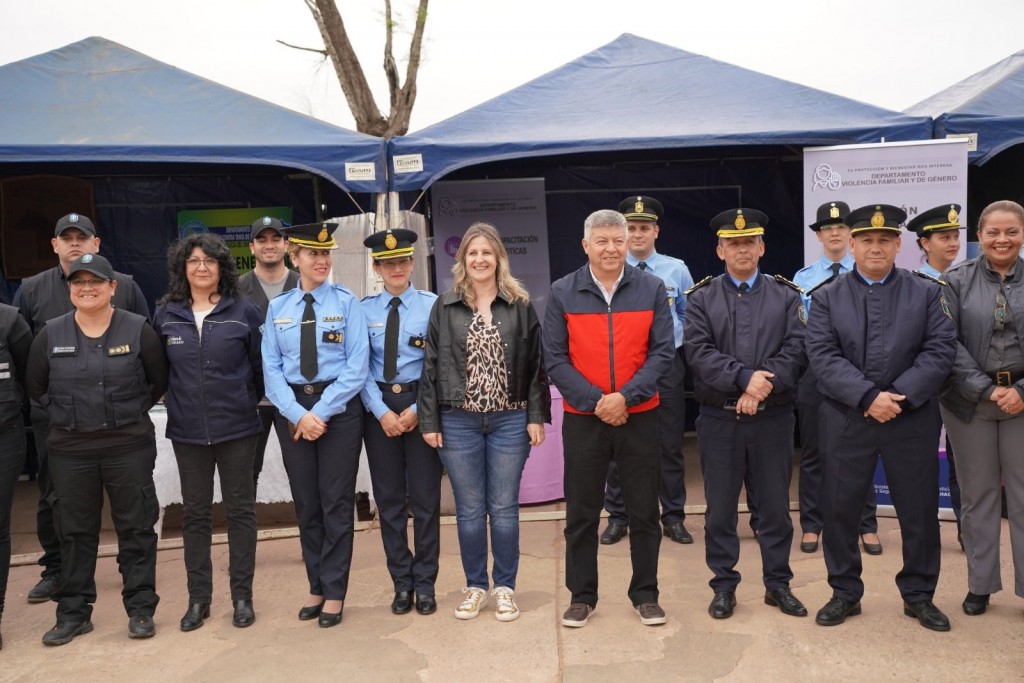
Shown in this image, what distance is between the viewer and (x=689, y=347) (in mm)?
4262

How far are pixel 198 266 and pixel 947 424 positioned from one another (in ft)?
12.1

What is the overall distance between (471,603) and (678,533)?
1.66 m

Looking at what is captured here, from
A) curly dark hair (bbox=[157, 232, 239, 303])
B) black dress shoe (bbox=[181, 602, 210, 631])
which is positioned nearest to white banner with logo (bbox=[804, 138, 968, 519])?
curly dark hair (bbox=[157, 232, 239, 303])

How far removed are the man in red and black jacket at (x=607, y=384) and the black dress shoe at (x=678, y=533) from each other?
128cm

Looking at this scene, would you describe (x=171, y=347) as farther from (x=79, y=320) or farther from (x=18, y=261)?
(x=18, y=261)

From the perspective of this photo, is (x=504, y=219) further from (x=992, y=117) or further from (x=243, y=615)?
(x=243, y=615)

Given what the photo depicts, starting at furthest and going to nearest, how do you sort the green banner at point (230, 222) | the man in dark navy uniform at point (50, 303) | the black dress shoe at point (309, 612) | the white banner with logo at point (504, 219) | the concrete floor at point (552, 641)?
1. the green banner at point (230, 222)
2. the white banner with logo at point (504, 219)
3. the man in dark navy uniform at point (50, 303)
4. the black dress shoe at point (309, 612)
5. the concrete floor at point (552, 641)

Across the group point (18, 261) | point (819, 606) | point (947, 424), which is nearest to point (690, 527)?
point (819, 606)

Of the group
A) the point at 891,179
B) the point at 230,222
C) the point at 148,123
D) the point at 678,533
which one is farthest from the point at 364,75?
the point at 678,533

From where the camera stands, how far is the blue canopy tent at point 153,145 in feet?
19.6

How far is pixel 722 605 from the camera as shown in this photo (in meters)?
4.23

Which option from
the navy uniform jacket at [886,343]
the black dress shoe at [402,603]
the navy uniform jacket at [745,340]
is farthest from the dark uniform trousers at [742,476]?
the black dress shoe at [402,603]

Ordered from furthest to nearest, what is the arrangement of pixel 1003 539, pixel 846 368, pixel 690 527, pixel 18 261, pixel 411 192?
1. pixel 18 261
2. pixel 411 192
3. pixel 690 527
4. pixel 1003 539
5. pixel 846 368

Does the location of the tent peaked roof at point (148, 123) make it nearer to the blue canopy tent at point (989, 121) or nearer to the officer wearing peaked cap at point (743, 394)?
the officer wearing peaked cap at point (743, 394)
